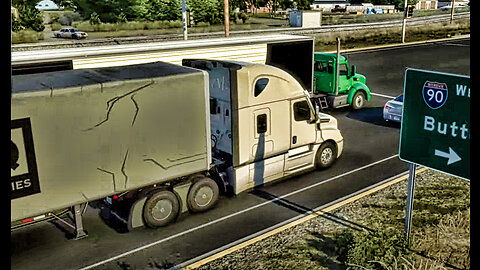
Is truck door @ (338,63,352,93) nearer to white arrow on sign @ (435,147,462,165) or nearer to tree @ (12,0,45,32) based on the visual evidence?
white arrow on sign @ (435,147,462,165)

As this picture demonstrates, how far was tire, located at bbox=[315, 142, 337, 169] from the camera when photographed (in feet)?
45.2

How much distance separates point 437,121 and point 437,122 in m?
0.02

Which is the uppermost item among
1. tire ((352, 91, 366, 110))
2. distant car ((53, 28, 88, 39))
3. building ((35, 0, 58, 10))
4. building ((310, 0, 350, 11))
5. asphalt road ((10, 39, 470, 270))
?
building ((35, 0, 58, 10))

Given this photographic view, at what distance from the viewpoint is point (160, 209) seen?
10.5 meters

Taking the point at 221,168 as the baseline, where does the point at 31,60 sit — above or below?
above

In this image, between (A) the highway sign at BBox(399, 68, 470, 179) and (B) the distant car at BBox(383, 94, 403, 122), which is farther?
(B) the distant car at BBox(383, 94, 403, 122)

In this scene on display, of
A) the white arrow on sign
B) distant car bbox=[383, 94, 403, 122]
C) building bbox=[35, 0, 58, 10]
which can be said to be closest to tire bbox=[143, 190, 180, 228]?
the white arrow on sign

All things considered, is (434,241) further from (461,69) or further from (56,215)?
(461,69)

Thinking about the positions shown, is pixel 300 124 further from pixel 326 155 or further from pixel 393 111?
pixel 393 111

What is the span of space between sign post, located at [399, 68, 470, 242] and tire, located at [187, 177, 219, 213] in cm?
499

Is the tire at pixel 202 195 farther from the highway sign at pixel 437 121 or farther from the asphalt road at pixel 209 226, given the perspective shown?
the highway sign at pixel 437 121
